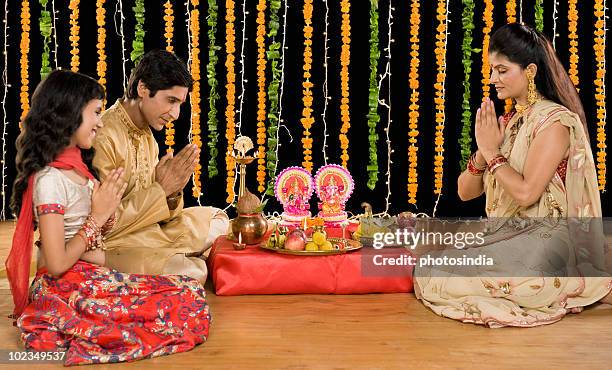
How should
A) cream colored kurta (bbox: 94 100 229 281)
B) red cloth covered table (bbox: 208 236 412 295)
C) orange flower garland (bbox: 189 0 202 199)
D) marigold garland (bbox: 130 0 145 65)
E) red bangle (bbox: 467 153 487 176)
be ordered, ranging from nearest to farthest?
cream colored kurta (bbox: 94 100 229 281)
red bangle (bbox: 467 153 487 176)
red cloth covered table (bbox: 208 236 412 295)
marigold garland (bbox: 130 0 145 65)
orange flower garland (bbox: 189 0 202 199)

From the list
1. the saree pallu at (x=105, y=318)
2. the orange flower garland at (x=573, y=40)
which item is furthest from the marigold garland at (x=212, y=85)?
the saree pallu at (x=105, y=318)

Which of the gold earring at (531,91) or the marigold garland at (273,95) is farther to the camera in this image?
the marigold garland at (273,95)

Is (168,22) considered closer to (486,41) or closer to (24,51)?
(24,51)

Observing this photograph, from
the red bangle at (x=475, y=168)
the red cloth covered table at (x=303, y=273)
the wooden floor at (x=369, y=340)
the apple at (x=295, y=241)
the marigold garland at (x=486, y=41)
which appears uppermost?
the marigold garland at (x=486, y=41)

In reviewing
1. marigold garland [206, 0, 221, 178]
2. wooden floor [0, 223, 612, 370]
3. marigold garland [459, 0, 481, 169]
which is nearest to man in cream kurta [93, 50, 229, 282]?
wooden floor [0, 223, 612, 370]

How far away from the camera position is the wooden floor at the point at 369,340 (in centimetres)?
267

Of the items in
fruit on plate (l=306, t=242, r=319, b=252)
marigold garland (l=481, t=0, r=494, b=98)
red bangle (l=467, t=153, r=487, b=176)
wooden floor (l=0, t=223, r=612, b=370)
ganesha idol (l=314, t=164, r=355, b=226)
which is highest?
marigold garland (l=481, t=0, r=494, b=98)

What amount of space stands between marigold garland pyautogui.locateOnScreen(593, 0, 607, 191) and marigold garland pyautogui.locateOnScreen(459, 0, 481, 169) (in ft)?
3.33

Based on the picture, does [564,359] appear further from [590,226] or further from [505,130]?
[505,130]

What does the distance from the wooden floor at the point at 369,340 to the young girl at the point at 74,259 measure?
0.38 feet

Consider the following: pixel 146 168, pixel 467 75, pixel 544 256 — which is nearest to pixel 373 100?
pixel 467 75

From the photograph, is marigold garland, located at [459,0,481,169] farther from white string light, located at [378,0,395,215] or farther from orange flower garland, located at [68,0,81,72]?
orange flower garland, located at [68,0,81,72]

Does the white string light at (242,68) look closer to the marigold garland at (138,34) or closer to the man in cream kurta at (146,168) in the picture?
the marigold garland at (138,34)

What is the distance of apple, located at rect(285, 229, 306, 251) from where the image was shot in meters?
3.61
